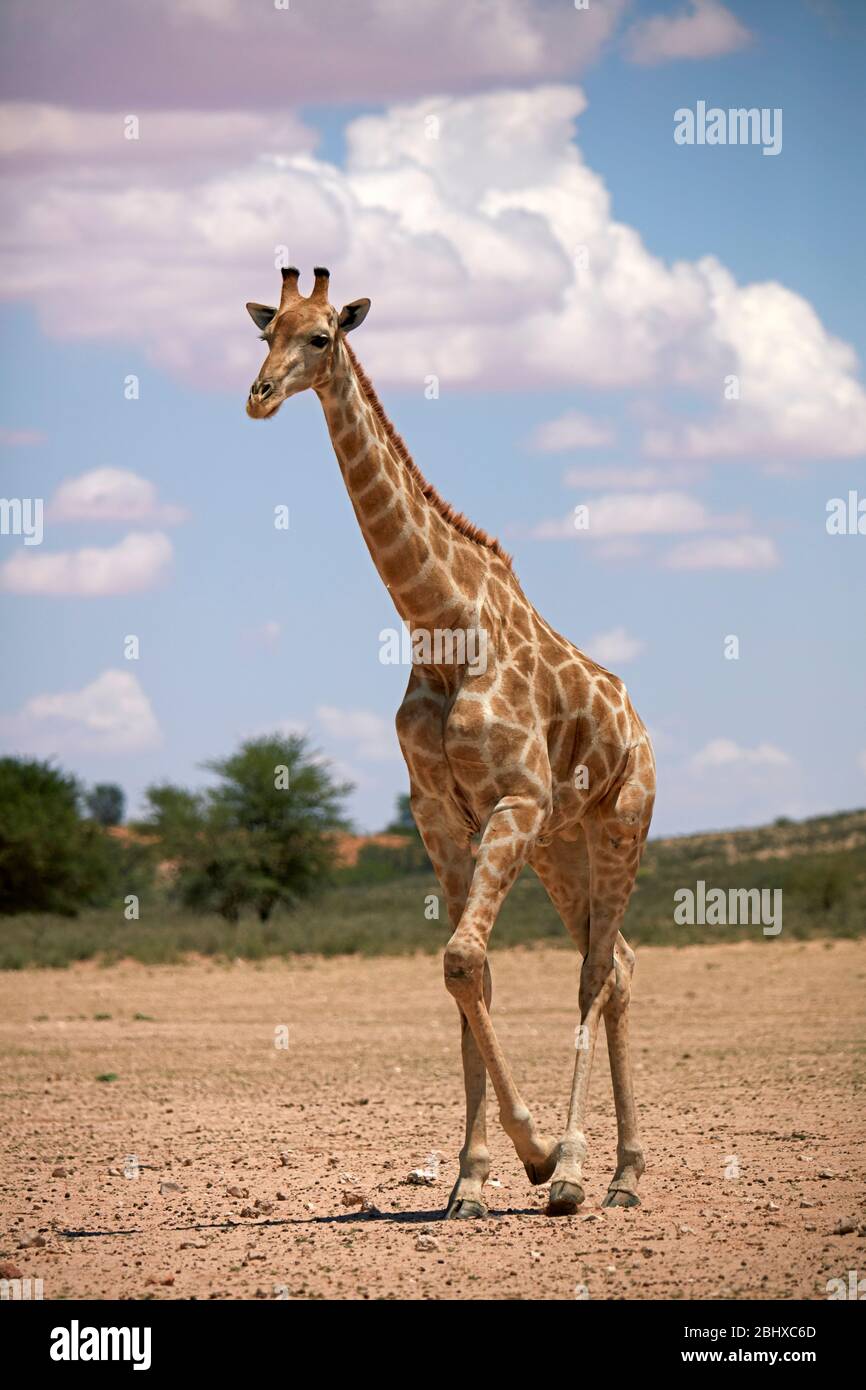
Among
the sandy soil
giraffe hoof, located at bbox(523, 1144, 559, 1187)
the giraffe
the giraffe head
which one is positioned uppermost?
the giraffe head

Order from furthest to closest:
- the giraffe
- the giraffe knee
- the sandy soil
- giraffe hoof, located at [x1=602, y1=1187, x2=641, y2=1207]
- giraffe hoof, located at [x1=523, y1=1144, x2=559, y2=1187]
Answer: giraffe hoof, located at [x1=602, y1=1187, x2=641, y2=1207]
giraffe hoof, located at [x1=523, y1=1144, x2=559, y2=1187]
the giraffe
the giraffe knee
the sandy soil

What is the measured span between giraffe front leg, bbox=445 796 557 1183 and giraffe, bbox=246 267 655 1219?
0.03ft

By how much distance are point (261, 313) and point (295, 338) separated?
491mm

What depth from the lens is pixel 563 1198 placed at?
366 inches

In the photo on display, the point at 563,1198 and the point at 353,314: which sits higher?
the point at 353,314

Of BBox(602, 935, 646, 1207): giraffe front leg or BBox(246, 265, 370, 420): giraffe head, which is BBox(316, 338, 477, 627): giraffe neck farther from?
BBox(602, 935, 646, 1207): giraffe front leg

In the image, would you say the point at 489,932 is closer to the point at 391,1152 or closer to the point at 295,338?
the point at 295,338

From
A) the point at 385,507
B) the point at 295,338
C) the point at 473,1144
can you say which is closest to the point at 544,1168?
the point at 473,1144

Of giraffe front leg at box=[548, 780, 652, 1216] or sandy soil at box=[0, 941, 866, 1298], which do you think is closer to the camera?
sandy soil at box=[0, 941, 866, 1298]

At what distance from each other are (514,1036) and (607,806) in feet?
34.7

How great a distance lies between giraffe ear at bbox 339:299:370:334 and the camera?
367 inches

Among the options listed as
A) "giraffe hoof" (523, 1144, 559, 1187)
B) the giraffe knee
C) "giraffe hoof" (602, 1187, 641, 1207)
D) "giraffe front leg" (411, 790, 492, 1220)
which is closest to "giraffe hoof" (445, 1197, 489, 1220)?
"giraffe front leg" (411, 790, 492, 1220)

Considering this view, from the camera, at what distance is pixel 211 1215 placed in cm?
982
